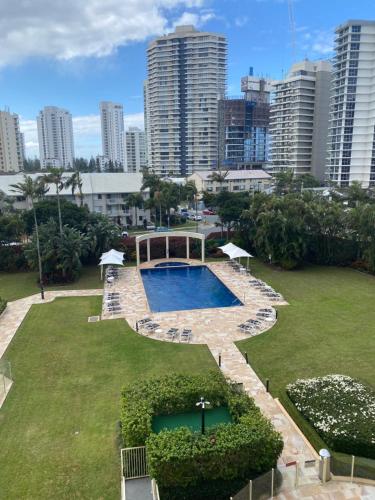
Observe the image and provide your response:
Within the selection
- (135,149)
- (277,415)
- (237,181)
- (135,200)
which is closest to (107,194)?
(135,200)

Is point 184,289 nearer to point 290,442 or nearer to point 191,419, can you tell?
point 191,419

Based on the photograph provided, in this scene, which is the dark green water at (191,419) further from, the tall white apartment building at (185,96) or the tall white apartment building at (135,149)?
the tall white apartment building at (135,149)

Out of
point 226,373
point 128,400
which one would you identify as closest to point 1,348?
point 128,400

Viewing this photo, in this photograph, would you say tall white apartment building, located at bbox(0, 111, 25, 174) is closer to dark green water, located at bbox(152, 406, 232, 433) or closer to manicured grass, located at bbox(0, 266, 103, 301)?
manicured grass, located at bbox(0, 266, 103, 301)

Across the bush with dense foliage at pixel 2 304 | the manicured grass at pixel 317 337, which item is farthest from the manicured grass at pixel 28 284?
the manicured grass at pixel 317 337

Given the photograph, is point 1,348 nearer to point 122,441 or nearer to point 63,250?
point 122,441
